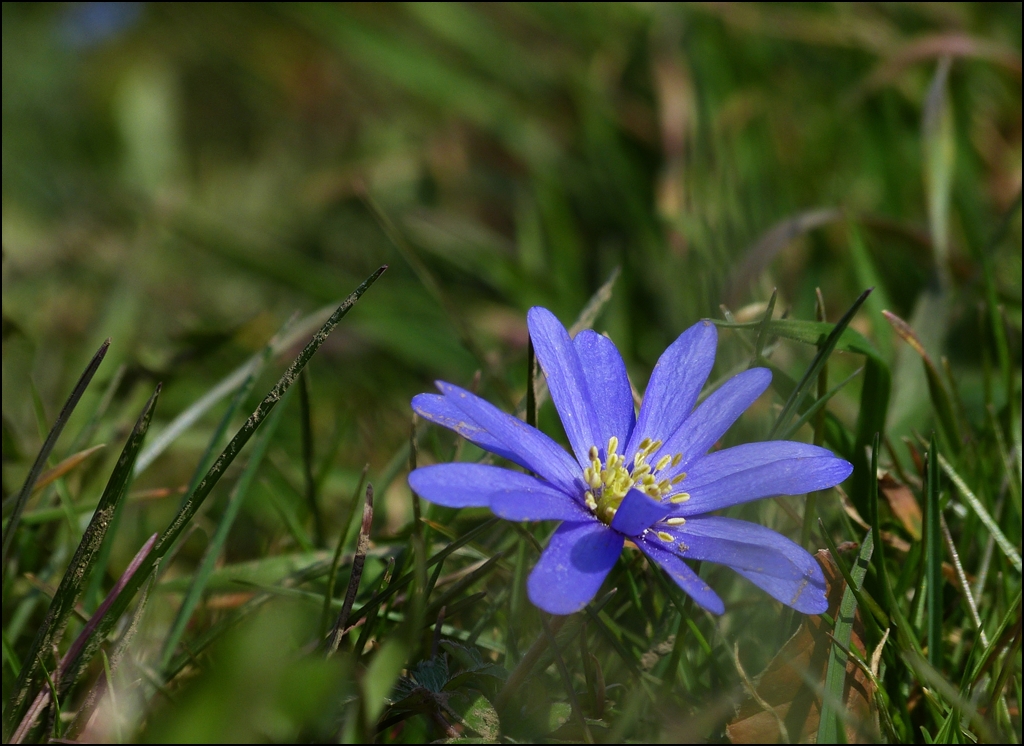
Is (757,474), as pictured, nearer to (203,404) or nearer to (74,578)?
(74,578)

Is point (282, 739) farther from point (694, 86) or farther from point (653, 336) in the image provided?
point (694, 86)

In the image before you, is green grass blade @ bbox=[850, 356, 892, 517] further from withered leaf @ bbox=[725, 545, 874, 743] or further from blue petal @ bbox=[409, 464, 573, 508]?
blue petal @ bbox=[409, 464, 573, 508]

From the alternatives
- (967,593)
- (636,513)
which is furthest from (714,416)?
(967,593)

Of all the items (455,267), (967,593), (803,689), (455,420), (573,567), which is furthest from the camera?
(455,267)

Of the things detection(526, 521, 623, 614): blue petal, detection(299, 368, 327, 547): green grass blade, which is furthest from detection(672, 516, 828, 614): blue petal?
detection(299, 368, 327, 547): green grass blade

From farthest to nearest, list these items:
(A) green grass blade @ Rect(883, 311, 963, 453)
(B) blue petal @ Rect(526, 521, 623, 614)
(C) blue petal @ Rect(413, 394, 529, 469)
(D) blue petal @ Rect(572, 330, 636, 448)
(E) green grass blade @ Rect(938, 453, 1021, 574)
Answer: (A) green grass blade @ Rect(883, 311, 963, 453) < (E) green grass blade @ Rect(938, 453, 1021, 574) < (D) blue petal @ Rect(572, 330, 636, 448) < (C) blue petal @ Rect(413, 394, 529, 469) < (B) blue petal @ Rect(526, 521, 623, 614)
